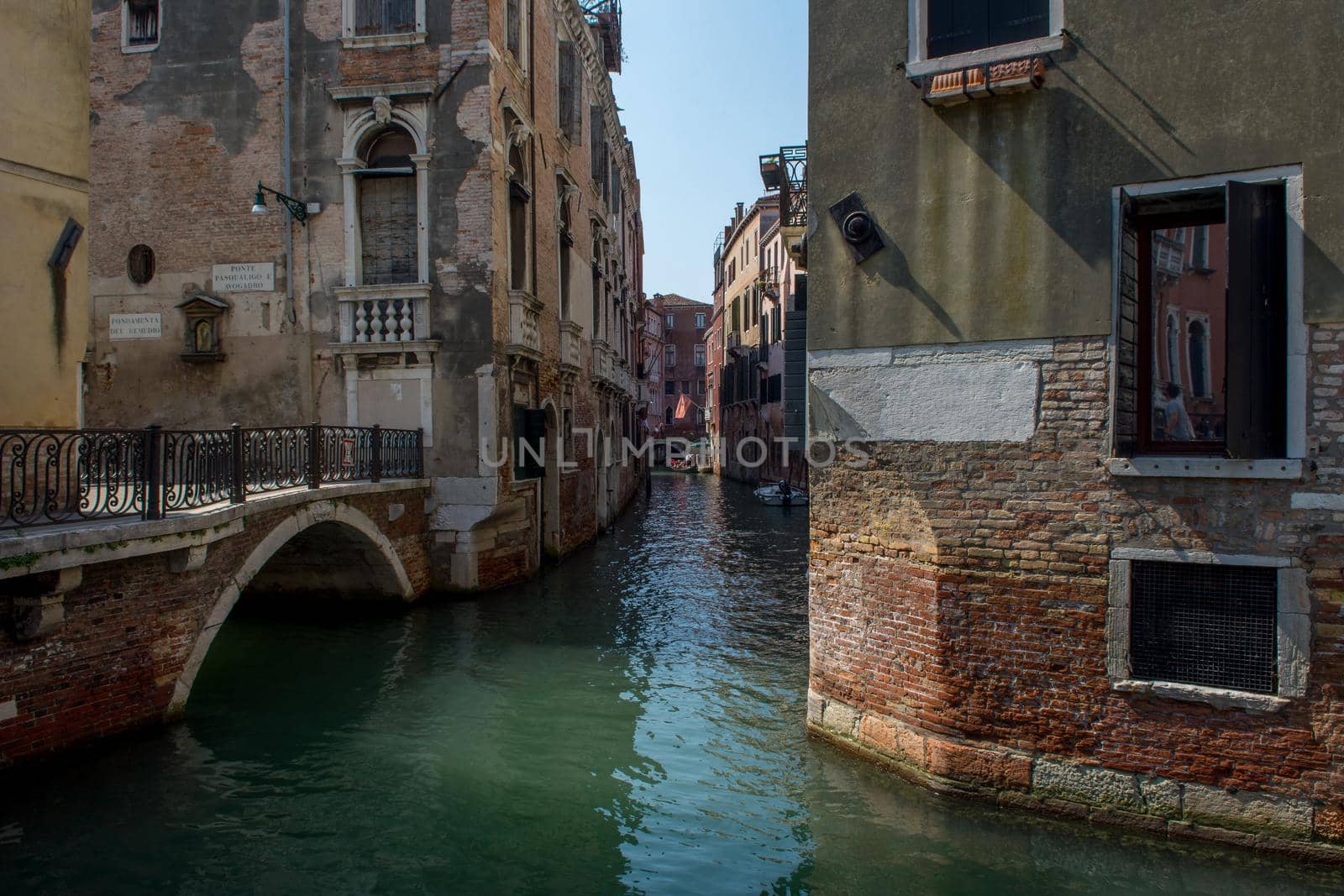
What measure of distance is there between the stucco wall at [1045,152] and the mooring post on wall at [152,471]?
16.5ft

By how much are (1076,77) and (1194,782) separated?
438 cm

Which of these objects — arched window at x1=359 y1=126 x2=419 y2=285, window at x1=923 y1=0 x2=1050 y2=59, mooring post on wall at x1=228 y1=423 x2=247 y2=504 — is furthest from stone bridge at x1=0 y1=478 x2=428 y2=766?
window at x1=923 y1=0 x2=1050 y2=59

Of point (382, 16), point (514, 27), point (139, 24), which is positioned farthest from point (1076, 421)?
point (139, 24)

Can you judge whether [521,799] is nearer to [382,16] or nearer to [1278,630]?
[1278,630]

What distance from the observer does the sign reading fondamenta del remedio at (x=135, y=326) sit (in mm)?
13109

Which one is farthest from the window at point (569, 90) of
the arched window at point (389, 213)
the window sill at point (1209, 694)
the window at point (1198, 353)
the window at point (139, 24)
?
the window sill at point (1209, 694)

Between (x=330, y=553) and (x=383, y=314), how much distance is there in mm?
3519

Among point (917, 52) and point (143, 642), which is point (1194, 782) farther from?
point (143, 642)

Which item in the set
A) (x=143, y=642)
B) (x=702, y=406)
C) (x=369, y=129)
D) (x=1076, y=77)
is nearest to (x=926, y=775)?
(x=1076, y=77)

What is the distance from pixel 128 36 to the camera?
42.7 feet

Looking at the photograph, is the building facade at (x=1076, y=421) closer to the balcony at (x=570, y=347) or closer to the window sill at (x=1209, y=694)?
the window sill at (x=1209, y=694)

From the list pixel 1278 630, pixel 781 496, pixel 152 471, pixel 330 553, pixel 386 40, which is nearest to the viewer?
pixel 1278 630

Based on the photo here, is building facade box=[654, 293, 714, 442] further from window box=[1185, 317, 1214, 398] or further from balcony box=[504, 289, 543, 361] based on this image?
window box=[1185, 317, 1214, 398]

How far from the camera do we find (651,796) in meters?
6.42
